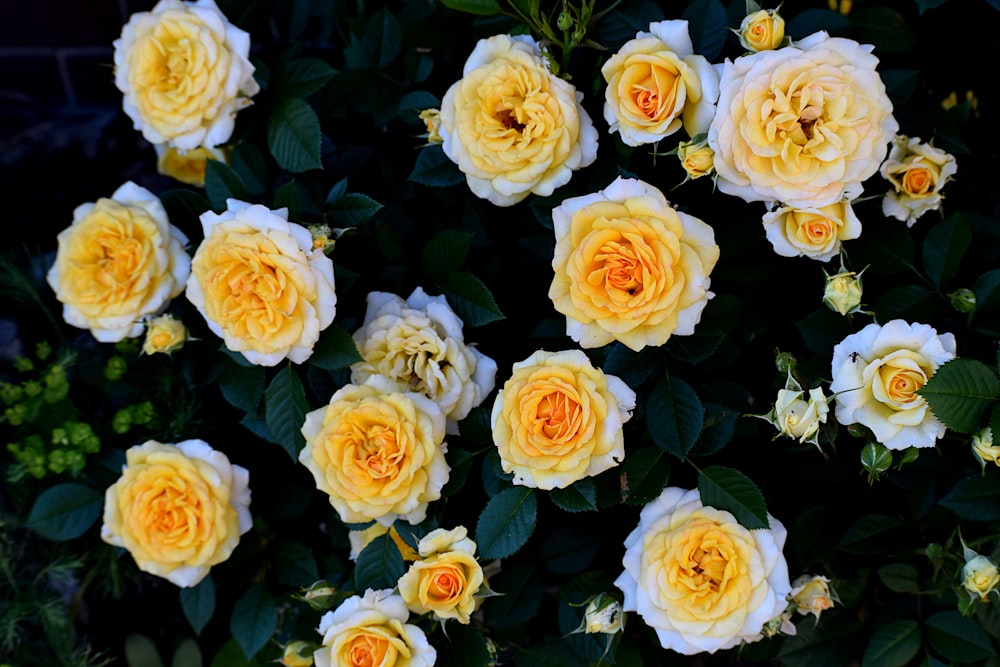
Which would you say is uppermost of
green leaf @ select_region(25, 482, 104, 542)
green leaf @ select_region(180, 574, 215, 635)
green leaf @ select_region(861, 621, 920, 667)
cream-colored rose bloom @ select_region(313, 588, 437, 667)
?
cream-colored rose bloom @ select_region(313, 588, 437, 667)

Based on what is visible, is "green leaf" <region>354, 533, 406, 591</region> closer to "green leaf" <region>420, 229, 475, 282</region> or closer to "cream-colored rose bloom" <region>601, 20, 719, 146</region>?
"green leaf" <region>420, 229, 475, 282</region>

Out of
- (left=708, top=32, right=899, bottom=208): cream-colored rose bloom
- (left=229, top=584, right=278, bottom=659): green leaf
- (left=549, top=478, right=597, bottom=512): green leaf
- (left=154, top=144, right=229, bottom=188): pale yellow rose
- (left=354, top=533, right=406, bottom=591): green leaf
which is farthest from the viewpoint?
(left=154, top=144, right=229, bottom=188): pale yellow rose

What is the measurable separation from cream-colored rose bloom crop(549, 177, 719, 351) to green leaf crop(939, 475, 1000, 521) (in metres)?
0.36

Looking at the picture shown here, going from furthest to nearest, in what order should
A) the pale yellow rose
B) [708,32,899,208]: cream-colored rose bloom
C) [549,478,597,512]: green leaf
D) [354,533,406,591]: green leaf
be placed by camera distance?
the pale yellow rose → [354,533,406,591]: green leaf → [549,478,597,512]: green leaf → [708,32,899,208]: cream-colored rose bloom

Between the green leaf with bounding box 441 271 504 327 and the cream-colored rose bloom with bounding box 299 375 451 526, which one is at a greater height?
the green leaf with bounding box 441 271 504 327

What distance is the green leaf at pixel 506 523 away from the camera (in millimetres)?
971

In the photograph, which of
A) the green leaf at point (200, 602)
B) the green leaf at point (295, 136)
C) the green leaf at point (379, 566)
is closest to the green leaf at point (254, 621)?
the green leaf at point (200, 602)

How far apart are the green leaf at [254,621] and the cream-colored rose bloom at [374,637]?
0.22 metres

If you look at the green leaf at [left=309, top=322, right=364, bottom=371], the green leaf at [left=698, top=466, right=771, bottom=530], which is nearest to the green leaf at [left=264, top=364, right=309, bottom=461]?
the green leaf at [left=309, top=322, right=364, bottom=371]

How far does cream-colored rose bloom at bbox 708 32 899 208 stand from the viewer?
32.7 inches

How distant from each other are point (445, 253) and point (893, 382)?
0.54m

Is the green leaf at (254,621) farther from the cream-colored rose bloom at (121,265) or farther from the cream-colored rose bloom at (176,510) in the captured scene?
the cream-colored rose bloom at (121,265)

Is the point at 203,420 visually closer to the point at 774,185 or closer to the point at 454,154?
the point at 454,154

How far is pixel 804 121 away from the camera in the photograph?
856 mm
